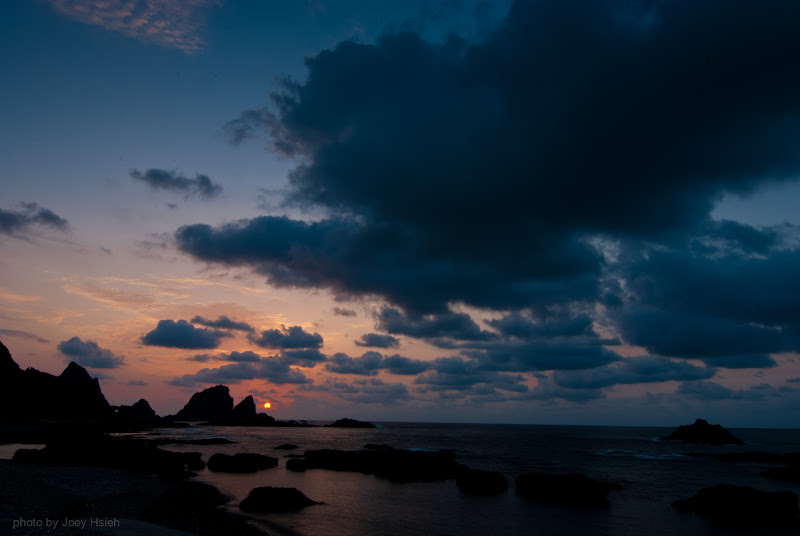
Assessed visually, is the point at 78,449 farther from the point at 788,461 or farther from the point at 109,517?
the point at 788,461

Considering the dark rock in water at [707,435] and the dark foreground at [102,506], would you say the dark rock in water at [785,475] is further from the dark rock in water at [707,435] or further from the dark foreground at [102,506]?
the dark rock in water at [707,435]

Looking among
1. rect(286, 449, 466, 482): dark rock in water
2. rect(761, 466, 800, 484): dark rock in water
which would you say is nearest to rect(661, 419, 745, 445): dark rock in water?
rect(761, 466, 800, 484): dark rock in water

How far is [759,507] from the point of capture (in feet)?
125

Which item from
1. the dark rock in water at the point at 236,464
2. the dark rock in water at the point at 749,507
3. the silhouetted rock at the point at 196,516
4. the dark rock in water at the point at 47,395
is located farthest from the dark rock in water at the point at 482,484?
the dark rock in water at the point at 47,395

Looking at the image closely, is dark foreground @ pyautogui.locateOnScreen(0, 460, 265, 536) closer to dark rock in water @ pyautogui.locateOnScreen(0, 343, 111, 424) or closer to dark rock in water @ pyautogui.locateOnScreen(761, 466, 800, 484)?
dark rock in water @ pyautogui.locateOnScreen(761, 466, 800, 484)

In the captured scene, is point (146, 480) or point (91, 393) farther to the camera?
point (91, 393)

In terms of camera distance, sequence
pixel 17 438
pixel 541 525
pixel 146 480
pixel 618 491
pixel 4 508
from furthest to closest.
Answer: pixel 17 438, pixel 618 491, pixel 146 480, pixel 541 525, pixel 4 508

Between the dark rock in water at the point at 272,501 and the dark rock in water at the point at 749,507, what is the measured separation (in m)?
33.8

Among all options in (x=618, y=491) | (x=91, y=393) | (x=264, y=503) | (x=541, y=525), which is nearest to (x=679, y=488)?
(x=618, y=491)

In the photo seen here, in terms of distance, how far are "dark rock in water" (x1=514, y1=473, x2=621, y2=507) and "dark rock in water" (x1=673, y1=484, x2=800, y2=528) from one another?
23.0 ft

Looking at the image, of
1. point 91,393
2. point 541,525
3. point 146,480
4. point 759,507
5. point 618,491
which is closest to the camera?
point 541,525

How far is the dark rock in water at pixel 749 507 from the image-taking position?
36875 millimetres

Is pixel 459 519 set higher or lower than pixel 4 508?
lower

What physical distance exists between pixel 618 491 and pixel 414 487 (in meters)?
22.4
